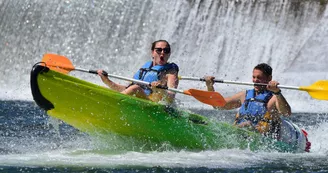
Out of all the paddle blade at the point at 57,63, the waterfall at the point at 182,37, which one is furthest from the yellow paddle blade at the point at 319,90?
the waterfall at the point at 182,37

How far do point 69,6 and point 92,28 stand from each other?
43.8 inches

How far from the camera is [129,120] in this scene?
10758 mm

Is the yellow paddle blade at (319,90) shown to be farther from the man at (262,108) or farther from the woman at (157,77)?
the woman at (157,77)

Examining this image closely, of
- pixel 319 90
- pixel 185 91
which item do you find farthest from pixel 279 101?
pixel 185 91

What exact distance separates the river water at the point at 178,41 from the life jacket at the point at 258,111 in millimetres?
2106

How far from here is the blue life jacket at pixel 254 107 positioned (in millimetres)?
11242

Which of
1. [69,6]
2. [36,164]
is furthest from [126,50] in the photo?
[36,164]

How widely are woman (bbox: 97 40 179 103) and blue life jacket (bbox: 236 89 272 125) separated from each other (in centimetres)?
90

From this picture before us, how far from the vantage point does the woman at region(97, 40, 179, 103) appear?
11.1 meters

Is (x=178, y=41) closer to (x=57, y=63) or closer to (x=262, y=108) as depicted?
(x=57, y=63)

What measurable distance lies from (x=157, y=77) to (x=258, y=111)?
1.31 metres

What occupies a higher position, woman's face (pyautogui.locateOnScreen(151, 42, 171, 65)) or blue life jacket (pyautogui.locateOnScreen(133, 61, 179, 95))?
woman's face (pyautogui.locateOnScreen(151, 42, 171, 65))

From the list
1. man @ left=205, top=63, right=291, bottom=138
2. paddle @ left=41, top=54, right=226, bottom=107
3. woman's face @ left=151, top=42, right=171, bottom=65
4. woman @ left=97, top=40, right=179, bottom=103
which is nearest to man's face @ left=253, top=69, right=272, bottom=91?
man @ left=205, top=63, right=291, bottom=138

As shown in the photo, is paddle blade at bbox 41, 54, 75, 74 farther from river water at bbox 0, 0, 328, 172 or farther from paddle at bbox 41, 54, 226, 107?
river water at bbox 0, 0, 328, 172
